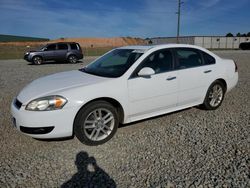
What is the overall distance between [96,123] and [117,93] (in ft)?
1.90

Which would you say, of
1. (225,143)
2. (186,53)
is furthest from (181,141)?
(186,53)

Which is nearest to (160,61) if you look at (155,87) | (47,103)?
(155,87)

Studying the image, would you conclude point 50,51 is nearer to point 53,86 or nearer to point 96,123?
point 53,86

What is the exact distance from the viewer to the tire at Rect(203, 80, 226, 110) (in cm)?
474

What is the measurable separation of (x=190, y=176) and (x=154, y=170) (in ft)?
1.44

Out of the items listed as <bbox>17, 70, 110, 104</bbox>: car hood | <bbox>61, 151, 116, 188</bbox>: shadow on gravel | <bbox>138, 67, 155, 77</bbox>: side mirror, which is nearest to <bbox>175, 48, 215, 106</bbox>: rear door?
<bbox>138, 67, 155, 77</bbox>: side mirror

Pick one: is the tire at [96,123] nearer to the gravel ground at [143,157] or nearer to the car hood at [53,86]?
the gravel ground at [143,157]

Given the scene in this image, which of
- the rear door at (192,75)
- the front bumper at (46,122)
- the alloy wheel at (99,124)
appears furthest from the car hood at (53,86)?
the rear door at (192,75)

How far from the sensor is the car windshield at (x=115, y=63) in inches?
148

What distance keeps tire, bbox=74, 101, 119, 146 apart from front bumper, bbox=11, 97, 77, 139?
13 centimetres

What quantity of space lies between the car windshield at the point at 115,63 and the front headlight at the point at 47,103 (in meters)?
0.97

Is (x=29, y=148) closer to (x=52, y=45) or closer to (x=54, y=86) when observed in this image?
(x=54, y=86)

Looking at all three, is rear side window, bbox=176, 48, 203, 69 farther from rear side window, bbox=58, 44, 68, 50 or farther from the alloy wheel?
rear side window, bbox=58, 44, 68, 50

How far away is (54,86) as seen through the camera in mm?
3443
